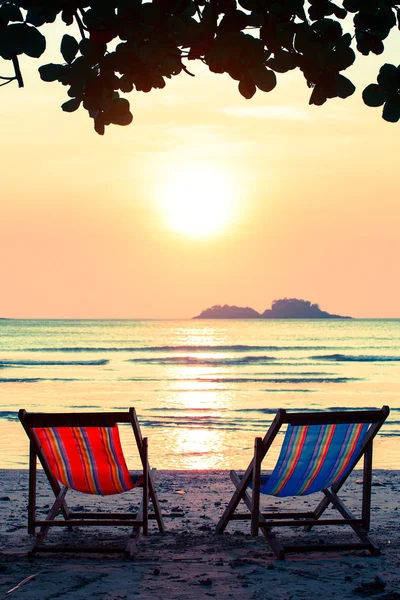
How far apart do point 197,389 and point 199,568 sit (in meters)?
19.1

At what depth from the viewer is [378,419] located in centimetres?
519

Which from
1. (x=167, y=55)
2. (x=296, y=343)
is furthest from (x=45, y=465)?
(x=296, y=343)

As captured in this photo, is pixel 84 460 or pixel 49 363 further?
pixel 49 363

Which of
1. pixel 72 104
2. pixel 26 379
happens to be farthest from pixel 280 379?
pixel 72 104

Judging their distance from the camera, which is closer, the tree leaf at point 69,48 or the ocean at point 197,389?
the tree leaf at point 69,48

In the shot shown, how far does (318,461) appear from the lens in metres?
5.35

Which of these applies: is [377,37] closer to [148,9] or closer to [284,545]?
[148,9]

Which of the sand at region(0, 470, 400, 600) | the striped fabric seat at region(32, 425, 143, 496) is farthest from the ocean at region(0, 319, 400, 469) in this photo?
the striped fabric seat at region(32, 425, 143, 496)

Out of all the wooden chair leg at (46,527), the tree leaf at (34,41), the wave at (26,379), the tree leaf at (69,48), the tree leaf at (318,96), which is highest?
the tree leaf at (69,48)

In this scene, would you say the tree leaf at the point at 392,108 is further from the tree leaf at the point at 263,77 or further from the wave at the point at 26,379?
the wave at the point at 26,379

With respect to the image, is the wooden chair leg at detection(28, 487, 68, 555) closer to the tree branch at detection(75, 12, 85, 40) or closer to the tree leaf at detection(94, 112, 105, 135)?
the tree leaf at detection(94, 112, 105, 135)

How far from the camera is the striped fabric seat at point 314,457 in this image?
526 cm

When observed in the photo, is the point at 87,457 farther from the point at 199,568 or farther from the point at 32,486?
the point at 199,568

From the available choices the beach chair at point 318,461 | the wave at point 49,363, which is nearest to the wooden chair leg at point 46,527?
the beach chair at point 318,461
